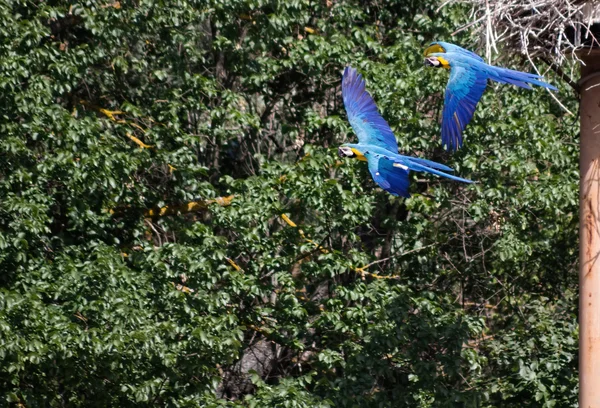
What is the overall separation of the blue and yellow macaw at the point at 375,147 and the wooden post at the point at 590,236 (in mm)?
738

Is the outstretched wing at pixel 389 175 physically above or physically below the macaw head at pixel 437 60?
below

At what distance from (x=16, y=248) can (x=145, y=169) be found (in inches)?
53.2

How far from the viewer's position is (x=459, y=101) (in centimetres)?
620

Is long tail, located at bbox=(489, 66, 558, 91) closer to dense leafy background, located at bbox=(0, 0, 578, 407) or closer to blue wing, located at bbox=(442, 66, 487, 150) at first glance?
blue wing, located at bbox=(442, 66, 487, 150)

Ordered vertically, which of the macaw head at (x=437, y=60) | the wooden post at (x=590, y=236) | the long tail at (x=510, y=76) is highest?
the macaw head at (x=437, y=60)

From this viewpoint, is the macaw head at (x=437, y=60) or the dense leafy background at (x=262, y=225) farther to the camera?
the dense leafy background at (x=262, y=225)

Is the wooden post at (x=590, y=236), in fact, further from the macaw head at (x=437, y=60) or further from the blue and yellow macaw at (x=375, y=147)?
the macaw head at (x=437, y=60)

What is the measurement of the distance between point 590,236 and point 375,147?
57.3 inches

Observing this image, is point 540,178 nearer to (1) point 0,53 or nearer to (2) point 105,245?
(2) point 105,245

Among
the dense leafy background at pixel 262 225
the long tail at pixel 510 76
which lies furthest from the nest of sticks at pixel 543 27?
the dense leafy background at pixel 262 225

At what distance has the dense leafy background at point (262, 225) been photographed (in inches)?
305

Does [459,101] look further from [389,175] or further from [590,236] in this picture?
[590,236]

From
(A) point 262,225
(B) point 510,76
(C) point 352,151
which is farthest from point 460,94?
(A) point 262,225

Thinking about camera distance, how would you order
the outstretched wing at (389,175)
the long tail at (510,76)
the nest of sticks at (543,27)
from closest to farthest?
the nest of sticks at (543,27) < the long tail at (510,76) < the outstretched wing at (389,175)
